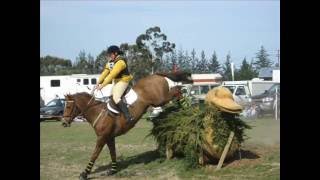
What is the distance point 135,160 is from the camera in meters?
10.8

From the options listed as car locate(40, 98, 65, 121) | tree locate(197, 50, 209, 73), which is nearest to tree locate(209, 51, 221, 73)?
tree locate(197, 50, 209, 73)

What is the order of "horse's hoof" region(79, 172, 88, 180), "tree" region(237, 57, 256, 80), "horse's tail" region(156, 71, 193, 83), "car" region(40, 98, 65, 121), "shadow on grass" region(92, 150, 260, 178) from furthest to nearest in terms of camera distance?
1. "tree" region(237, 57, 256, 80)
2. "car" region(40, 98, 65, 121)
3. "horse's tail" region(156, 71, 193, 83)
4. "shadow on grass" region(92, 150, 260, 178)
5. "horse's hoof" region(79, 172, 88, 180)

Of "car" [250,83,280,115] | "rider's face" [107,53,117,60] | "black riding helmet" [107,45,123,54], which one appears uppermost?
"black riding helmet" [107,45,123,54]

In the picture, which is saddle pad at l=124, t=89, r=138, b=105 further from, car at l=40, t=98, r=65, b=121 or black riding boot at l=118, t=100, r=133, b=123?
car at l=40, t=98, r=65, b=121

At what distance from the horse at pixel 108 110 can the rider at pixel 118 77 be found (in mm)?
183

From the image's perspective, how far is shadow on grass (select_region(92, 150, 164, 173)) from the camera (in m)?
10.1

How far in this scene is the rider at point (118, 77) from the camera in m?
9.53

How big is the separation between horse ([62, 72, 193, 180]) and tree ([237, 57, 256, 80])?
29374 millimetres

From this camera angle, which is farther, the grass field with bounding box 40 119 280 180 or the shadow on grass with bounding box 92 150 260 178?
the shadow on grass with bounding box 92 150 260 178

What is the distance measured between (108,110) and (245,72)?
105ft

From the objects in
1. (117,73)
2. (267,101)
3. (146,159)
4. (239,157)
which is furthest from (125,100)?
(267,101)

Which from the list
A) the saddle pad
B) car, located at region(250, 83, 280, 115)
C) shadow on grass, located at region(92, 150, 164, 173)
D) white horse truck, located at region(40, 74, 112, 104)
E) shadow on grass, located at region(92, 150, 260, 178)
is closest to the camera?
shadow on grass, located at region(92, 150, 260, 178)

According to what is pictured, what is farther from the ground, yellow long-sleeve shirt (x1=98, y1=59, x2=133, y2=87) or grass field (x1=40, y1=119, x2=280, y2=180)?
yellow long-sleeve shirt (x1=98, y1=59, x2=133, y2=87)
